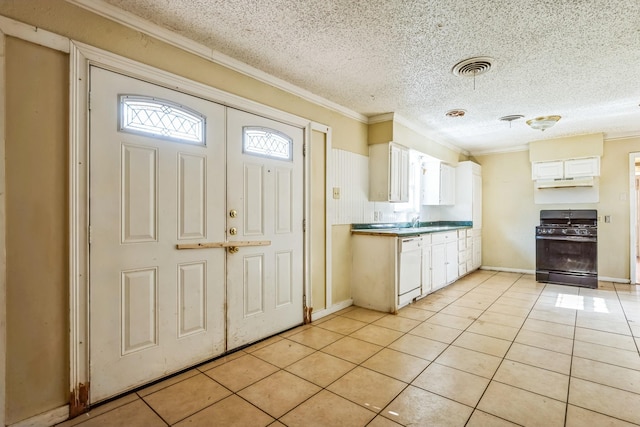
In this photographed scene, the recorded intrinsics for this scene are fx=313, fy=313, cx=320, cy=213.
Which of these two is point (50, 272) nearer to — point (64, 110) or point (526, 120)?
point (64, 110)

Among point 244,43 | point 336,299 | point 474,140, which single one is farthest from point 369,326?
point 474,140

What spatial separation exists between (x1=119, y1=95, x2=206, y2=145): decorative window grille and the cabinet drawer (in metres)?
3.52

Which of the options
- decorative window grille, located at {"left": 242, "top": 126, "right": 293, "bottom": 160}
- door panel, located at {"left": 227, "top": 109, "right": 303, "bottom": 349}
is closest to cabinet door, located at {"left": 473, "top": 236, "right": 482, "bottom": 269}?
door panel, located at {"left": 227, "top": 109, "right": 303, "bottom": 349}

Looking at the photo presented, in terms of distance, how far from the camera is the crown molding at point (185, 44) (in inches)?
78.0

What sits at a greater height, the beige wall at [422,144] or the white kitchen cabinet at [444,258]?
the beige wall at [422,144]

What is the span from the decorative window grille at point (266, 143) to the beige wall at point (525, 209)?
5.19 meters

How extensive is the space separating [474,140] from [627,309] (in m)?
3.34

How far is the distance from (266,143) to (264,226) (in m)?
0.80

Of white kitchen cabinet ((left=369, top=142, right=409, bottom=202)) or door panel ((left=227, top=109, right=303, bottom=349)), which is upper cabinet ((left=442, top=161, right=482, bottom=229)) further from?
door panel ((left=227, top=109, right=303, bottom=349))

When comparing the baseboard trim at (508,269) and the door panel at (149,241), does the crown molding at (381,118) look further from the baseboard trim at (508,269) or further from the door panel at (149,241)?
the baseboard trim at (508,269)

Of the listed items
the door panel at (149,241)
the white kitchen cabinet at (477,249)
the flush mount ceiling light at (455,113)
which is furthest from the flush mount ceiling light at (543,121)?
the door panel at (149,241)

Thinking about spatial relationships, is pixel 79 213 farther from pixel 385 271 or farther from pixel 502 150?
pixel 502 150

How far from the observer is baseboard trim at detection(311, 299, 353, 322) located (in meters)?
3.58

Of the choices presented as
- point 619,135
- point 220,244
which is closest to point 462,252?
point 619,135
